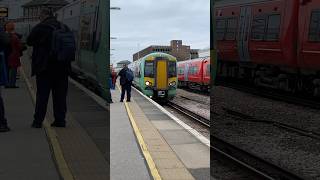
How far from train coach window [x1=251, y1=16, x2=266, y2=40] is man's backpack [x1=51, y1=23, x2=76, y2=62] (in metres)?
12.0

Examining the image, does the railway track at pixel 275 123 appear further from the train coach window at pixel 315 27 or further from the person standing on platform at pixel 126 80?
the person standing on platform at pixel 126 80

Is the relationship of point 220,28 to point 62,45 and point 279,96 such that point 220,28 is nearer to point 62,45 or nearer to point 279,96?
point 279,96

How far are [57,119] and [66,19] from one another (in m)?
16.2

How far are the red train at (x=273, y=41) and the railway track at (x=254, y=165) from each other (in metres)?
5.76

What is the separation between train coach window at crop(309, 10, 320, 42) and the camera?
50.7 feet

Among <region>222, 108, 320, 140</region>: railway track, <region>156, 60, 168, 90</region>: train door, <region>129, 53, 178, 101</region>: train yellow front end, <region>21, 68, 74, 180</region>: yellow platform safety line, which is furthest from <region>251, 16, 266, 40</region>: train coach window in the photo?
<region>156, 60, 168, 90</region>: train door

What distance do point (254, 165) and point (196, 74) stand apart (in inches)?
1240

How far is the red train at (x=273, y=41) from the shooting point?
16203mm

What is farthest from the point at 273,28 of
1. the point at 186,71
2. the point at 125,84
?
the point at 186,71

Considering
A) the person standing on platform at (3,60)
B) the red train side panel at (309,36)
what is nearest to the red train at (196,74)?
the red train side panel at (309,36)

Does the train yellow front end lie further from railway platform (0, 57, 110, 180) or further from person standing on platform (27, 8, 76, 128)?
person standing on platform (27, 8, 76, 128)

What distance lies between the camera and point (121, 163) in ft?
22.2

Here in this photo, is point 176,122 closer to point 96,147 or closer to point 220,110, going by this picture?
point 220,110

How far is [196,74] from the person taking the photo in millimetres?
40781
